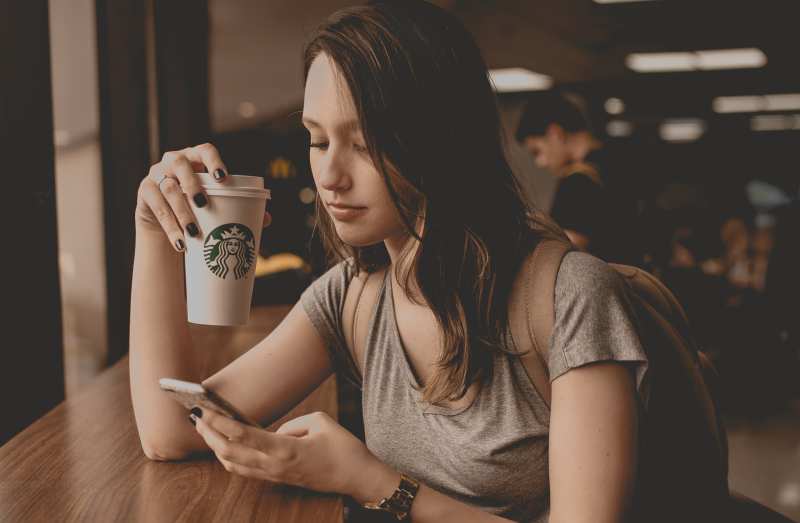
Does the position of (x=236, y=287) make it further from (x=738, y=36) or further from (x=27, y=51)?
(x=738, y=36)

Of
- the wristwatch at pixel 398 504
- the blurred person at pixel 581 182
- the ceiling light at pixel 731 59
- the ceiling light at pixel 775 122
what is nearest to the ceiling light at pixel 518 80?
the ceiling light at pixel 731 59

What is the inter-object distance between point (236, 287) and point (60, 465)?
1.20 feet

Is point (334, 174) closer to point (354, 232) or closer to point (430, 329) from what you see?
point (354, 232)

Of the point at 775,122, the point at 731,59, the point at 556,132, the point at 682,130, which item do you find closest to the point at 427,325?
the point at 556,132

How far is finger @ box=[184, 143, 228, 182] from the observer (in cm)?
98

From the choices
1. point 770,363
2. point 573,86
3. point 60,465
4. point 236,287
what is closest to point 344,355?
point 236,287

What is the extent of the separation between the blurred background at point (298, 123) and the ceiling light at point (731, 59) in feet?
0.16

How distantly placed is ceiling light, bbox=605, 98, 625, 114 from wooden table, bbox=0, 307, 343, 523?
10257mm

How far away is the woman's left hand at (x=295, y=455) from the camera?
2.91 ft

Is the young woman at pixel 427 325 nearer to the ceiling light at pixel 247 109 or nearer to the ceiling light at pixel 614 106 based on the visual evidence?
the ceiling light at pixel 247 109

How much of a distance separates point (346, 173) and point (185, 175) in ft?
0.73

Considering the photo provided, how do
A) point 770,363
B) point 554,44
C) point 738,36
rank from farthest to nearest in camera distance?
point 554,44
point 738,36
point 770,363

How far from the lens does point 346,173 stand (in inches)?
38.2

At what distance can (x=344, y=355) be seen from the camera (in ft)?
4.28
